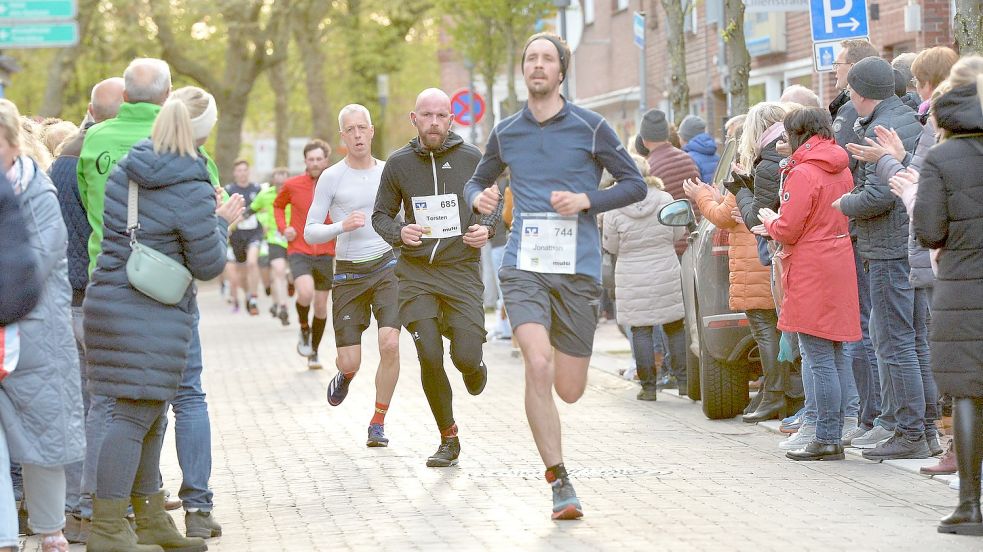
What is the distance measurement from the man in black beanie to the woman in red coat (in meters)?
0.14

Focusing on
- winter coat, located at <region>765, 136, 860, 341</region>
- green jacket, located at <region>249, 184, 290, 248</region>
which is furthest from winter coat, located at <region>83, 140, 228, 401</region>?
green jacket, located at <region>249, 184, 290, 248</region>

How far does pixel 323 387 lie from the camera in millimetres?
15219

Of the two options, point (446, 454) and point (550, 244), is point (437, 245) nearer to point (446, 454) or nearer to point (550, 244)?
point (446, 454)

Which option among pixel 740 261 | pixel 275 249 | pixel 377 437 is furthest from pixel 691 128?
pixel 275 249

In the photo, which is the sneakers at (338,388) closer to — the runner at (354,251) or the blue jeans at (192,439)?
the runner at (354,251)

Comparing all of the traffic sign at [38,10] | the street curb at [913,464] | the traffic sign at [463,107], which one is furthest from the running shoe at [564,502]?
the traffic sign at [38,10]

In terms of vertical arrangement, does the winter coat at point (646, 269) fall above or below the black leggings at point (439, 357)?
above

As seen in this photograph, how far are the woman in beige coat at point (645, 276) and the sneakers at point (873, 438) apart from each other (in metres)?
3.08

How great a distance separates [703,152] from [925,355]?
539 cm

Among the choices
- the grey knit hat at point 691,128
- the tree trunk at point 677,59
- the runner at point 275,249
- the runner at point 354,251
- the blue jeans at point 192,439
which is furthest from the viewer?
the runner at point 275,249

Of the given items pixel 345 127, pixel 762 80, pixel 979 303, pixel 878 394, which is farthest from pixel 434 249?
pixel 762 80

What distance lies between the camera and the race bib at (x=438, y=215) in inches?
394

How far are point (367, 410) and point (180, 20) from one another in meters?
34.3

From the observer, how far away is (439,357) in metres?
10.1
